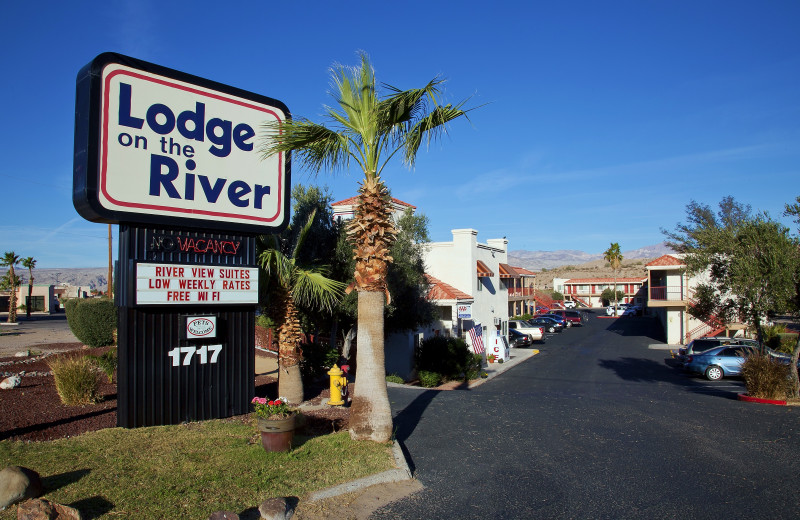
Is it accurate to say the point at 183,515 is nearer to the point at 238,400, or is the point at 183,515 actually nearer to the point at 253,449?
the point at 253,449

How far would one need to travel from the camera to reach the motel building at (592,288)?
89.4 metres

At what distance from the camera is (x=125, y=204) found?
9.06 m

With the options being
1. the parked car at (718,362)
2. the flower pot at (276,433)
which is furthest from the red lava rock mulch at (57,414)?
the parked car at (718,362)

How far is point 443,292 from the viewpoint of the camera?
26219mm

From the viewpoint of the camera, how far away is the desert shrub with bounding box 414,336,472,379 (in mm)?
22438

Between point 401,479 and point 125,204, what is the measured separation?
19.3 ft

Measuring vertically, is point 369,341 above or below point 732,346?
above

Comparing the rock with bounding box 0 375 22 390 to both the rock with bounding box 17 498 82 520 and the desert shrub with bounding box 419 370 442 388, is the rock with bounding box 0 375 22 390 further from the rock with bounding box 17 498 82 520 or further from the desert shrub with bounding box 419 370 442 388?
the desert shrub with bounding box 419 370 442 388

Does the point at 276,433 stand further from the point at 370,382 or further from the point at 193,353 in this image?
the point at 193,353

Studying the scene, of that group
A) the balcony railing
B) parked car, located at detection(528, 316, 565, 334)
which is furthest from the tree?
parked car, located at detection(528, 316, 565, 334)

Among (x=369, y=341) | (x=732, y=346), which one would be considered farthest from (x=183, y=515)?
(x=732, y=346)

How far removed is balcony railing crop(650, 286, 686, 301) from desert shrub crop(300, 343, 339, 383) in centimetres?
2984

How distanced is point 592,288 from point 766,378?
8449cm

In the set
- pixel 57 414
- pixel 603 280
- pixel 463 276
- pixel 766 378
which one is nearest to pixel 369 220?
pixel 57 414
